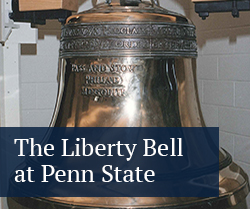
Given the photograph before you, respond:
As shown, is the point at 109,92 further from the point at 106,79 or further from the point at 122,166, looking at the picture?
the point at 122,166

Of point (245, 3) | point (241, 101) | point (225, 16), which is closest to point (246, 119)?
point (241, 101)

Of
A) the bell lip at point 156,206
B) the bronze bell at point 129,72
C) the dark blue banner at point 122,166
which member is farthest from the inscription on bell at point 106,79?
the bell lip at point 156,206

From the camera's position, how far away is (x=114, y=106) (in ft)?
2.97

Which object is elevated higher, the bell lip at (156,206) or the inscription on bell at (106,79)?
the inscription on bell at (106,79)

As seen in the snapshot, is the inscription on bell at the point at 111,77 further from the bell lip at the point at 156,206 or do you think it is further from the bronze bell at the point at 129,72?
the bell lip at the point at 156,206

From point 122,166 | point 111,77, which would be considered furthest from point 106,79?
point 122,166

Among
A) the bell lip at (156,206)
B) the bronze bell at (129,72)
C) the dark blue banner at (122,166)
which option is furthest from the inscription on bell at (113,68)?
the bell lip at (156,206)

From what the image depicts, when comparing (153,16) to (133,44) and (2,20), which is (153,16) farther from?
(2,20)

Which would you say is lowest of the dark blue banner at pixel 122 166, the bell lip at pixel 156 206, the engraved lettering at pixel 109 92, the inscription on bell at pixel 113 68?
the bell lip at pixel 156 206

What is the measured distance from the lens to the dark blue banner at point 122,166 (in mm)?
843

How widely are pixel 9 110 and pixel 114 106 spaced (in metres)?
0.89

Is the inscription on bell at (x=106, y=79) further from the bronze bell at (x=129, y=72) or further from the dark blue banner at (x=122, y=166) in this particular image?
the dark blue banner at (x=122, y=166)

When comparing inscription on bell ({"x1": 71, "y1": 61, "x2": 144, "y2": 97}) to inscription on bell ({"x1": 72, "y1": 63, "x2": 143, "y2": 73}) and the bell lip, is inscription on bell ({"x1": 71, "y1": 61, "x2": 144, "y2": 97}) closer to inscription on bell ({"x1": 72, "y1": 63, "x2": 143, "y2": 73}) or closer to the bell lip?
inscription on bell ({"x1": 72, "y1": 63, "x2": 143, "y2": 73})

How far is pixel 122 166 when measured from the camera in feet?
2.85
